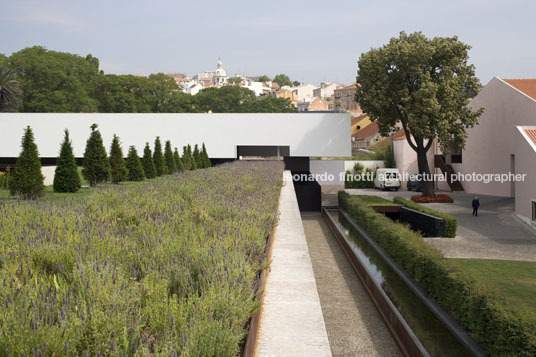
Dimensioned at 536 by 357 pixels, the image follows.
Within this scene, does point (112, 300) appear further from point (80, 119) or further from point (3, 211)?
point (80, 119)

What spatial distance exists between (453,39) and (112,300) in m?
33.5

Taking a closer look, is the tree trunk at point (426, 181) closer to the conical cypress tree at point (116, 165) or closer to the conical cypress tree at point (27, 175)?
the conical cypress tree at point (116, 165)

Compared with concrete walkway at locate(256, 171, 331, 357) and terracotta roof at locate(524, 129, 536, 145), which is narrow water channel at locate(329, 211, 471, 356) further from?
terracotta roof at locate(524, 129, 536, 145)

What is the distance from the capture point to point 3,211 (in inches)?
238

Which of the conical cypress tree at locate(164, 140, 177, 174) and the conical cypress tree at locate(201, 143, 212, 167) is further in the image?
the conical cypress tree at locate(201, 143, 212, 167)

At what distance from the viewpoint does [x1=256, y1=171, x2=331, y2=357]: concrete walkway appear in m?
2.98

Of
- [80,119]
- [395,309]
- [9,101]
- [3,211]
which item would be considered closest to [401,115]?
[80,119]

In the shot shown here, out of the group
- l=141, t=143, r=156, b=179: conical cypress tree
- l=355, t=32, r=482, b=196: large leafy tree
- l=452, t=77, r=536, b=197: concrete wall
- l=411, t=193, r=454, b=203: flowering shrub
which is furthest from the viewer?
l=411, t=193, r=454, b=203: flowering shrub

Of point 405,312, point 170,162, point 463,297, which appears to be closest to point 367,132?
point 170,162

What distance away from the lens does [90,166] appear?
16.0 metres

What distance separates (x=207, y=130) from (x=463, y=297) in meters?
21.3

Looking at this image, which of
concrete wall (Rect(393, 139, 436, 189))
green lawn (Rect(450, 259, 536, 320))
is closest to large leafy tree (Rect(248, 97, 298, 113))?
concrete wall (Rect(393, 139, 436, 189))

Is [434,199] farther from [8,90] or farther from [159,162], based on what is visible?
[8,90]

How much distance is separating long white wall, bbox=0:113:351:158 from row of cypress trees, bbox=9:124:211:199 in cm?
494
